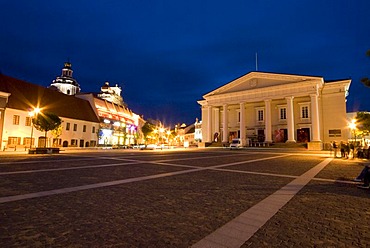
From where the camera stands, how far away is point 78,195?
6082 mm

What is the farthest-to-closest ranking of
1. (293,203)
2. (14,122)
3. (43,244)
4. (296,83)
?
(296,83) < (14,122) < (293,203) < (43,244)

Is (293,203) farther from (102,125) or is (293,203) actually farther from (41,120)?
(102,125)

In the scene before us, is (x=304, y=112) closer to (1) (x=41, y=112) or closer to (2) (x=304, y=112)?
(2) (x=304, y=112)

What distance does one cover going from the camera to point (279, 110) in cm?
4969

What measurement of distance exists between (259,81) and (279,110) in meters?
7.84

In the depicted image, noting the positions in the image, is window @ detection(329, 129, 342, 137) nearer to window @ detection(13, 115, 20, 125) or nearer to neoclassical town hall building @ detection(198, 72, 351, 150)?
neoclassical town hall building @ detection(198, 72, 351, 150)

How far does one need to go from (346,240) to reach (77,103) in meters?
58.3

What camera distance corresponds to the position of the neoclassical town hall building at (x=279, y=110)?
4209 centimetres

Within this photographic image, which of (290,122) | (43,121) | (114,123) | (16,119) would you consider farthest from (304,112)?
(16,119)

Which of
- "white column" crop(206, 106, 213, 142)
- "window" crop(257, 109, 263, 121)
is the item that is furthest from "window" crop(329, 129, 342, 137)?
"white column" crop(206, 106, 213, 142)

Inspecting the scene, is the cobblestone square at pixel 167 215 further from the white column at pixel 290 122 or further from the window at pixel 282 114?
the window at pixel 282 114

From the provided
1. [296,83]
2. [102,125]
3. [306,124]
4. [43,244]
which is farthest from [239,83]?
[43,244]

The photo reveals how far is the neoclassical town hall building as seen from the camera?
138 ft

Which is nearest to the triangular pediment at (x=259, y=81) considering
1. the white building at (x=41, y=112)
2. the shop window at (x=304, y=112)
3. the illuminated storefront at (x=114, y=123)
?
the shop window at (x=304, y=112)
